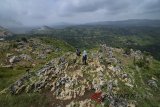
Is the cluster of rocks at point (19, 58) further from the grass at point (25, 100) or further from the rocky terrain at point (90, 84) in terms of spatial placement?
the grass at point (25, 100)

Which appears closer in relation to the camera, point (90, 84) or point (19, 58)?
point (90, 84)

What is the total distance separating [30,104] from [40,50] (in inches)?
4865

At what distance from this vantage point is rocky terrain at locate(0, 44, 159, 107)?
180 feet

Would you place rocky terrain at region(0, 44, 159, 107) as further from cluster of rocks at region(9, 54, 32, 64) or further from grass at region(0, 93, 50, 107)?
cluster of rocks at region(9, 54, 32, 64)

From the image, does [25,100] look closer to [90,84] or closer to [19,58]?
[90,84]

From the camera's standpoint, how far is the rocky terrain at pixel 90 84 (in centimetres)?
5494

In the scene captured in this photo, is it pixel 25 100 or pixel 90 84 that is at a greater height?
pixel 90 84

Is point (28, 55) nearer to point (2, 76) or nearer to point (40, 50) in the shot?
point (40, 50)

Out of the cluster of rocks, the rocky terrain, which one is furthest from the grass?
the cluster of rocks

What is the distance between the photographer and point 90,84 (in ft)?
196

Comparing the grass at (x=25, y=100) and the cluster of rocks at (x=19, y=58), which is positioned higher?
the grass at (x=25, y=100)

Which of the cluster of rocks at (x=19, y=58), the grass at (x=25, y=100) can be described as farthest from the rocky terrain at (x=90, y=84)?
the cluster of rocks at (x=19, y=58)

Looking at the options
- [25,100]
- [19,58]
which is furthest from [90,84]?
[19,58]

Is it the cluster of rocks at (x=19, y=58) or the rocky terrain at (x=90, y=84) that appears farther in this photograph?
the cluster of rocks at (x=19, y=58)
